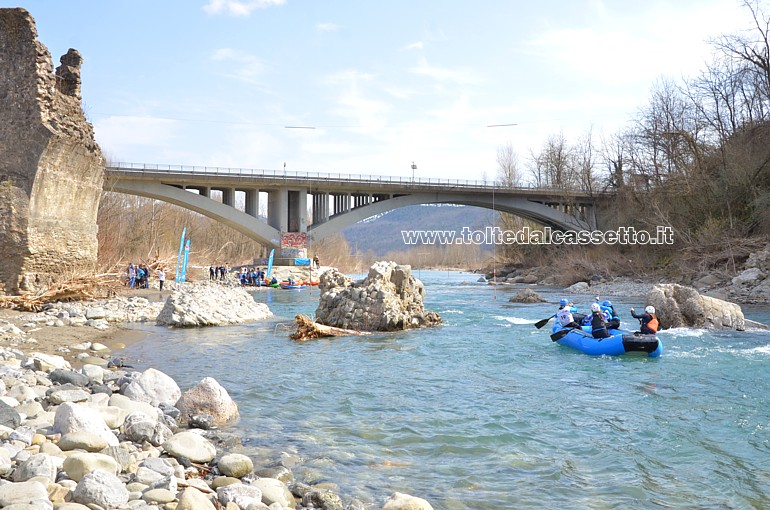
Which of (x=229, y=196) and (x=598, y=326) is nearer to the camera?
(x=598, y=326)

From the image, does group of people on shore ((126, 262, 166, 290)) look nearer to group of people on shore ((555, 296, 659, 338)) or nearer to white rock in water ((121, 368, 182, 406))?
group of people on shore ((555, 296, 659, 338))

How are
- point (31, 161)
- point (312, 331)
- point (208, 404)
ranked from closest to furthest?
point (208, 404) → point (312, 331) → point (31, 161)

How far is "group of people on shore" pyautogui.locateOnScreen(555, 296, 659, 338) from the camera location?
12.1 meters

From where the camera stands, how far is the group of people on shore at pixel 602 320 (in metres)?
12.1

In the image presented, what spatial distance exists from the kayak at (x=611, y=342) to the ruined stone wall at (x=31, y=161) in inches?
475

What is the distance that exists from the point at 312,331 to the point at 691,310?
9.43m

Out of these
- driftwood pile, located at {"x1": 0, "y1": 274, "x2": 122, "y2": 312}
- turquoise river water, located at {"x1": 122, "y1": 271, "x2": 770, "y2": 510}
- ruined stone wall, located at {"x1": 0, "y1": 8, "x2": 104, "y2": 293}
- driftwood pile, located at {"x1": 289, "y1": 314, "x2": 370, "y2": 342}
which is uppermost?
ruined stone wall, located at {"x1": 0, "y1": 8, "x2": 104, "y2": 293}

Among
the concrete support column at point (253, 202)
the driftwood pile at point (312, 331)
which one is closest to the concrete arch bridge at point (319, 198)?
the concrete support column at point (253, 202)

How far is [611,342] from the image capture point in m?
11.9

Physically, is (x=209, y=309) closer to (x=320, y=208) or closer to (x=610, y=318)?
(x=610, y=318)

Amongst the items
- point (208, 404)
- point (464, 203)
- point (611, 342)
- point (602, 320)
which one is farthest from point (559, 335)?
point (464, 203)

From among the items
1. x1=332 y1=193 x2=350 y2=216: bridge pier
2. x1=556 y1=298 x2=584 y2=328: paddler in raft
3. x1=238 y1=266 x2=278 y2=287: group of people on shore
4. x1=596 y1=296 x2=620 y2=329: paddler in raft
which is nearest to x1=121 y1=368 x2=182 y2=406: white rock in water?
x1=556 y1=298 x2=584 y2=328: paddler in raft

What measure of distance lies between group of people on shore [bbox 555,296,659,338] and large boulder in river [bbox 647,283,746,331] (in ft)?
5.80

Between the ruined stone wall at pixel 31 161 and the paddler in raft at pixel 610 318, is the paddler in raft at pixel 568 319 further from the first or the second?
the ruined stone wall at pixel 31 161
